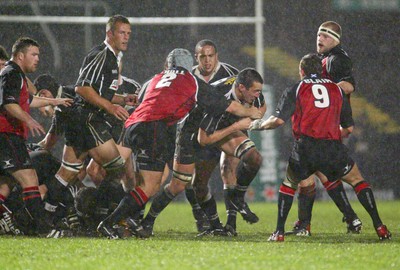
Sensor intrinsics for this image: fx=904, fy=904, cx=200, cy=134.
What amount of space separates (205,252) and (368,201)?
6.91 ft

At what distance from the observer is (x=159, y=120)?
8.79 meters

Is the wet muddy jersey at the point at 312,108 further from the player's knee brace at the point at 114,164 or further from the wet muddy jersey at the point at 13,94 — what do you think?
the wet muddy jersey at the point at 13,94

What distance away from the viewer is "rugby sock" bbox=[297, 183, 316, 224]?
9758mm

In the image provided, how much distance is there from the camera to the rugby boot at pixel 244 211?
9820 mm

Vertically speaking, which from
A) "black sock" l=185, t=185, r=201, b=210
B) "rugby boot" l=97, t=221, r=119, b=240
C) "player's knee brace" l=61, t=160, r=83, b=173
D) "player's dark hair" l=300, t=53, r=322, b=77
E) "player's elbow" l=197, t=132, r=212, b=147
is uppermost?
"player's dark hair" l=300, t=53, r=322, b=77

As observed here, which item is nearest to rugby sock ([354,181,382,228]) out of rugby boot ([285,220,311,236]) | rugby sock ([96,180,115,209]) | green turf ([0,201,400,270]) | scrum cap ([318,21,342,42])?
green turf ([0,201,400,270])

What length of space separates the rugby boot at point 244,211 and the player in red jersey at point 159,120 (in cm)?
128

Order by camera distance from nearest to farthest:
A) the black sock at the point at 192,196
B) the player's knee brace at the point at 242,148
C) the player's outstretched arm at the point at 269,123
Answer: the player's outstretched arm at the point at 269,123
the player's knee brace at the point at 242,148
the black sock at the point at 192,196

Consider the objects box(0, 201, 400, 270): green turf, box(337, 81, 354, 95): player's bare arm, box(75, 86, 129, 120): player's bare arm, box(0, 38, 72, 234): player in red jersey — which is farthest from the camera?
box(337, 81, 354, 95): player's bare arm

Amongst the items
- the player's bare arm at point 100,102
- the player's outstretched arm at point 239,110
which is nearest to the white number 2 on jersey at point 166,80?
the player's bare arm at point 100,102

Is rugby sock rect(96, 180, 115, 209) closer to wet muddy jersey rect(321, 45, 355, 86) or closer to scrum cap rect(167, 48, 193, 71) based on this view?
scrum cap rect(167, 48, 193, 71)

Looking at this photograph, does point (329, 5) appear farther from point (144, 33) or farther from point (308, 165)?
point (308, 165)

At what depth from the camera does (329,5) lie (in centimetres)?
1922

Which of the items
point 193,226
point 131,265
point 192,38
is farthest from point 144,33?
point 131,265
